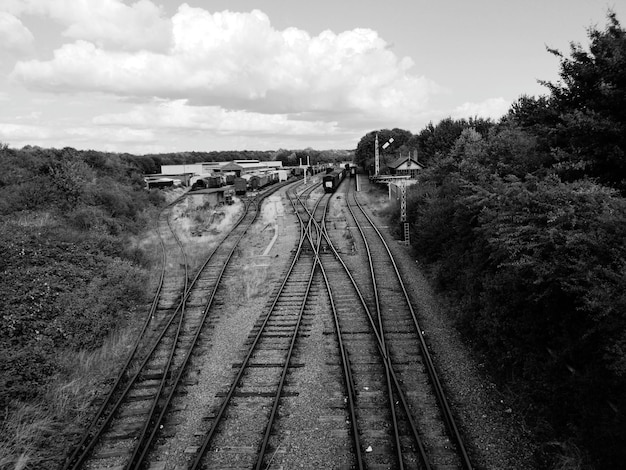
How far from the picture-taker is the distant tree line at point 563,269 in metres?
6.06

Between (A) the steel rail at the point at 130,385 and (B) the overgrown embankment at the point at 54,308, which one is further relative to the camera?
(B) the overgrown embankment at the point at 54,308

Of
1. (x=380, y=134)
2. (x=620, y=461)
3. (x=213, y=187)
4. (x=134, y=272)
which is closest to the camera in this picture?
(x=620, y=461)

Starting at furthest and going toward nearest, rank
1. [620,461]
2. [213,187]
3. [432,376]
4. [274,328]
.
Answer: [213,187] → [274,328] → [432,376] → [620,461]

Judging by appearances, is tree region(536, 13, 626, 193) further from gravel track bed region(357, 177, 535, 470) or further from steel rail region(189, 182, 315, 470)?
steel rail region(189, 182, 315, 470)

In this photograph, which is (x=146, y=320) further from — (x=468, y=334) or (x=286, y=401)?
(x=468, y=334)

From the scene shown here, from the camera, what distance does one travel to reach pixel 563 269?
280 inches

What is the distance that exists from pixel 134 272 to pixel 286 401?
10.0m

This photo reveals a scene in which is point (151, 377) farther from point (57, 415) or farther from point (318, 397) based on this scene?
point (318, 397)

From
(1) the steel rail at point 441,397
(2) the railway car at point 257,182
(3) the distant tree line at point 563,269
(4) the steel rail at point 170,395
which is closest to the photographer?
(3) the distant tree line at point 563,269

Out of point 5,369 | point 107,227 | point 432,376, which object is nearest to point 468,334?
point 432,376

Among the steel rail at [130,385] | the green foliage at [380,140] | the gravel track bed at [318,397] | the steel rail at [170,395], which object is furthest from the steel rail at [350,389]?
the green foliage at [380,140]

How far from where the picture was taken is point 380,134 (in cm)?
9112

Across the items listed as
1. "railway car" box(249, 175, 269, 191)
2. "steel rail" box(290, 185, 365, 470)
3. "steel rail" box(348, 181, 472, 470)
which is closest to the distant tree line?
"steel rail" box(348, 181, 472, 470)

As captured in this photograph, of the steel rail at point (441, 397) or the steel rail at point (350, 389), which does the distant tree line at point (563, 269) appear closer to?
the steel rail at point (441, 397)
